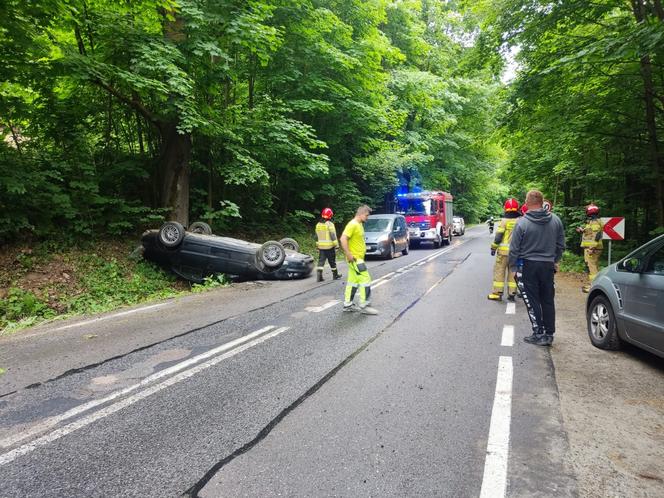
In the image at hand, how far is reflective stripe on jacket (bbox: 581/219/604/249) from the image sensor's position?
9727 millimetres

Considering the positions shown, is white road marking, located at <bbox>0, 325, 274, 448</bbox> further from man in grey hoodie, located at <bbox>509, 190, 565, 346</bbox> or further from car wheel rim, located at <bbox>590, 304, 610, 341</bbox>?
car wheel rim, located at <bbox>590, 304, 610, 341</bbox>

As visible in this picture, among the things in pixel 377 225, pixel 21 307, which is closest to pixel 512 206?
pixel 377 225

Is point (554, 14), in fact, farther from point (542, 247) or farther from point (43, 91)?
point (43, 91)

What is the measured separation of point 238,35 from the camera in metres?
10.6

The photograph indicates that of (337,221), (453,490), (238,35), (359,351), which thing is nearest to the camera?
(453,490)

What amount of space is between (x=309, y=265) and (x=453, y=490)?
949 centimetres

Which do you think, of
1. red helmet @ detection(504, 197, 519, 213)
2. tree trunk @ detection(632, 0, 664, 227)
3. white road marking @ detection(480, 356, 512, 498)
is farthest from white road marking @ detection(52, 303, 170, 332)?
tree trunk @ detection(632, 0, 664, 227)

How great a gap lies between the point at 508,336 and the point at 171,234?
8.45 metres

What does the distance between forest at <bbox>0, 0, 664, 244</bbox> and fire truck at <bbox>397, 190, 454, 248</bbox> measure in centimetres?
535

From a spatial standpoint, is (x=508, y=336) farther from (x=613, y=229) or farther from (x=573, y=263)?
Result: (x=573, y=263)

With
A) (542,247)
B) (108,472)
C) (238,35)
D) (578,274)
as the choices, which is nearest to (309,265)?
(238,35)

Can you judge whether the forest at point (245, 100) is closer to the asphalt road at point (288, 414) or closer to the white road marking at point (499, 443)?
the asphalt road at point (288, 414)

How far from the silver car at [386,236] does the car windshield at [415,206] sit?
12.6 feet

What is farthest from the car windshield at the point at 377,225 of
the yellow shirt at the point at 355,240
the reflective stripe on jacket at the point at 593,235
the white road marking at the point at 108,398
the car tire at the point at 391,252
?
the white road marking at the point at 108,398
